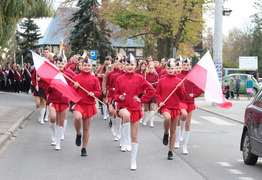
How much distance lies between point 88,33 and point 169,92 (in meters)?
37.0

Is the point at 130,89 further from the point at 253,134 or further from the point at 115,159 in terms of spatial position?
the point at 253,134

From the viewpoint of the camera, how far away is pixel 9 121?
46.4 ft

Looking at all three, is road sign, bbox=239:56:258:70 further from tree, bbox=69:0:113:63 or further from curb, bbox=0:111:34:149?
curb, bbox=0:111:34:149

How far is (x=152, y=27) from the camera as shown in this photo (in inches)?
1516

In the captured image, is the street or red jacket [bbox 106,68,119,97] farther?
red jacket [bbox 106,68,119,97]

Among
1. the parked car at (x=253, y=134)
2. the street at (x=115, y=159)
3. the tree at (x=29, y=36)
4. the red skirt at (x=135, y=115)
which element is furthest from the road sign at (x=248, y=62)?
the red skirt at (x=135, y=115)

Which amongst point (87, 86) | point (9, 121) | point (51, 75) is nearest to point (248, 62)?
point (9, 121)

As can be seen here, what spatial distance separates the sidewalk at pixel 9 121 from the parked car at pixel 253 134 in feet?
16.5

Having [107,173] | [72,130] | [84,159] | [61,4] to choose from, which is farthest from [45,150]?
[61,4]

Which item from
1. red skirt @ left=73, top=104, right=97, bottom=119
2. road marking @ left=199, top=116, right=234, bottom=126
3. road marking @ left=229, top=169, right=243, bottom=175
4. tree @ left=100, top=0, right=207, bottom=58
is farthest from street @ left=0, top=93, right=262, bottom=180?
tree @ left=100, top=0, right=207, bottom=58

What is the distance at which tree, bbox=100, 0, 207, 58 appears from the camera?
3472 cm

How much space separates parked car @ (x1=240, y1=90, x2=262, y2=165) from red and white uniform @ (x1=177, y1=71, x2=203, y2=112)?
1569 millimetres

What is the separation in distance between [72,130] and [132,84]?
5.49 m

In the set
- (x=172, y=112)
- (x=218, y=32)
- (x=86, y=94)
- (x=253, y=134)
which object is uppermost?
(x=218, y=32)
